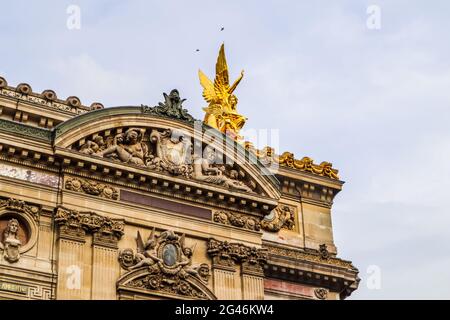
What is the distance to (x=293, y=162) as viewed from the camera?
46375mm

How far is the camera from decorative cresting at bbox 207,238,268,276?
4003cm

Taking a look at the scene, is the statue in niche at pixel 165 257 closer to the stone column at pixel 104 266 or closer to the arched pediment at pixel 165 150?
the stone column at pixel 104 266

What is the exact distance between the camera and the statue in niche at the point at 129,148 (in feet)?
128

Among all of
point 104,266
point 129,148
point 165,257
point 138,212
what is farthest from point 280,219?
point 104,266

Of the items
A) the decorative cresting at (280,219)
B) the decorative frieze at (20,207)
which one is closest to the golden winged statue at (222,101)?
the decorative cresting at (280,219)

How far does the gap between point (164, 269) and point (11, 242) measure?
5777mm

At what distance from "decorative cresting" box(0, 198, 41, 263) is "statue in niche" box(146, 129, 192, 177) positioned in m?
5.25

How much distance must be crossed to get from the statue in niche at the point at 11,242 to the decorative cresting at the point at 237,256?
25.3ft

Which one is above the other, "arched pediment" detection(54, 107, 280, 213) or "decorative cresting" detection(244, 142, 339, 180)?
"decorative cresting" detection(244, 142, 339, 180)

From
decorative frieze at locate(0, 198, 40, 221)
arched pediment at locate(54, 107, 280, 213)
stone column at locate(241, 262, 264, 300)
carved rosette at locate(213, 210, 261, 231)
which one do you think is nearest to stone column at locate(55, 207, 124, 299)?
decorative frieze at locate(0, 198, 40, 221)

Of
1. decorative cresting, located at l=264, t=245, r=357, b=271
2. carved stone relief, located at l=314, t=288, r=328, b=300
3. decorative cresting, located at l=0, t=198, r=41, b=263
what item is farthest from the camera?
carved stone relief, located at l=314, t=288, r=328, b=300

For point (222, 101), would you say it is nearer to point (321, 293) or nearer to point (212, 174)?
point (212, 174)

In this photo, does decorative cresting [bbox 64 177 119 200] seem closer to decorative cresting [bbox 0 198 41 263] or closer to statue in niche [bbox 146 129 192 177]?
decorative cresting [bbox 0 198 41 263]
